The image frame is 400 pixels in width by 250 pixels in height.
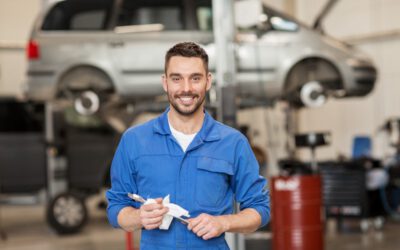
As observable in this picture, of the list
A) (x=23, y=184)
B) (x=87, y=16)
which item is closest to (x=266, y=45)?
(x=87, y=16)

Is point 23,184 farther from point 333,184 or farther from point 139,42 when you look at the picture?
point 333,184

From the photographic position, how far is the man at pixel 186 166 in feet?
7.04

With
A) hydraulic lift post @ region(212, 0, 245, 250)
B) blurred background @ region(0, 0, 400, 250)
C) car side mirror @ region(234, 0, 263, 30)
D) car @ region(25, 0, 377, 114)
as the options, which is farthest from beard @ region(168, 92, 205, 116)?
car @ region(25, 0, 377, 114)

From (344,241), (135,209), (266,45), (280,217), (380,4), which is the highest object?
(380,4)

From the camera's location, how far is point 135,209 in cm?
220

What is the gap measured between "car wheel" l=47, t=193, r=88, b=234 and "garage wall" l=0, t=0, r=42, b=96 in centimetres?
595

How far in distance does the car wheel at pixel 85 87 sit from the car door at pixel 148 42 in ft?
0.63

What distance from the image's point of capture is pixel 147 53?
7.54 meters

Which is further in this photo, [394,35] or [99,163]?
[394,35]

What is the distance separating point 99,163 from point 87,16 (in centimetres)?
176

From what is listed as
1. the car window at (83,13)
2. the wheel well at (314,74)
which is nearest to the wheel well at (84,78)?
the car window at (83,13)

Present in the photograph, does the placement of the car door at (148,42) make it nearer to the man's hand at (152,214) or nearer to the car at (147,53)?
the car at (147,53)

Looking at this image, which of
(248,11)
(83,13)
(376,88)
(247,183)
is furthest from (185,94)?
(376,88)

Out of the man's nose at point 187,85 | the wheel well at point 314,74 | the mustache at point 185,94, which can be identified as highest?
the wheel well at point 314,74
